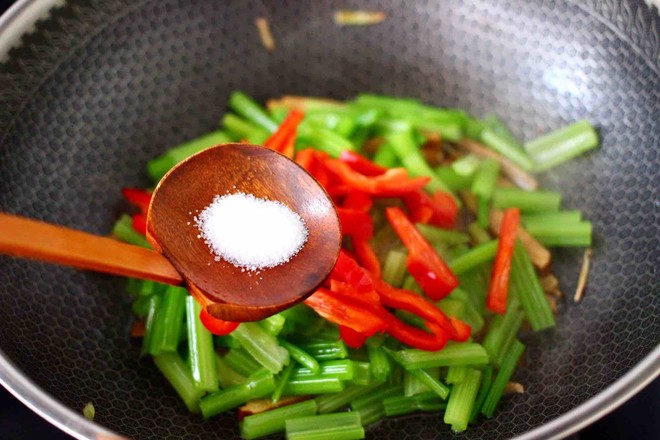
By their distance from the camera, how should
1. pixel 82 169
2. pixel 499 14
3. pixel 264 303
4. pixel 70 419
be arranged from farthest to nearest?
1. pixel 499 14
2. pixel 82 169
3. pixel 264 303
4. pixel 70 419

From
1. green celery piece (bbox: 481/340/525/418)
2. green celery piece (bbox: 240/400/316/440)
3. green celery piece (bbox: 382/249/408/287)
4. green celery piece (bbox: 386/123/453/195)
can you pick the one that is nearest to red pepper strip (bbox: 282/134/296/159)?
green celery piece (bbox: 386/123/453/195)

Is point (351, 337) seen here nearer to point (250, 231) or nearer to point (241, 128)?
point (250, 231)

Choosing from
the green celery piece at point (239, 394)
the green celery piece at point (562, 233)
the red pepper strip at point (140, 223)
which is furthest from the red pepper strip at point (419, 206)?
the red pepper strip at point (140, 223)

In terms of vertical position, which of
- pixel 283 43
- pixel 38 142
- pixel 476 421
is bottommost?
pixel 476 421

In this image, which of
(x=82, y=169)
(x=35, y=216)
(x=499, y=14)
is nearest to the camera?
(x=35, y=216)

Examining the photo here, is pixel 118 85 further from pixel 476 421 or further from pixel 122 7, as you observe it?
pixel 476 421

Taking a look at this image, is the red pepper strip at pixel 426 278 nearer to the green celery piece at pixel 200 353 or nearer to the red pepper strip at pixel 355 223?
the red pepper strip at pixel 355 223

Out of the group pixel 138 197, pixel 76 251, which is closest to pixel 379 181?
pixel 138 197

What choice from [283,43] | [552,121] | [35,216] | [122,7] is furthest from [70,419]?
[552,121]
